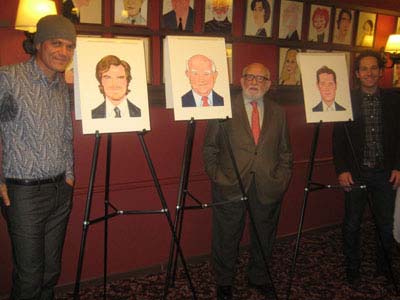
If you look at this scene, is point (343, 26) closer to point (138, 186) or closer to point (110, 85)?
point (138, 186)

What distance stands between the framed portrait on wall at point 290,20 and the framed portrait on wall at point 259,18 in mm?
136

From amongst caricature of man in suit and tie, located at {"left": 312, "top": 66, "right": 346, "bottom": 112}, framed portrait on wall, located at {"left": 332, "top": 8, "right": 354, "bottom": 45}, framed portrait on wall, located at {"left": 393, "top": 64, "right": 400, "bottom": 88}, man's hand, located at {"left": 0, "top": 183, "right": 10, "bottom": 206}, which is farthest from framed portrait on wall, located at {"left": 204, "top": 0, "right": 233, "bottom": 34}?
framed portrait on wall, located at {"left": 393, "top": 64, "right": 400, "bottom": 88}

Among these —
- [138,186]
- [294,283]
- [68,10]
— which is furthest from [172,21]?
[294,283]

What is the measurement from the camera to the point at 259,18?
3281 millimetres

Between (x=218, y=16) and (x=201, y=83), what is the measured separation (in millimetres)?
996

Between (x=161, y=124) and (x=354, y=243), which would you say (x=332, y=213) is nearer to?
(x=354, y=243)

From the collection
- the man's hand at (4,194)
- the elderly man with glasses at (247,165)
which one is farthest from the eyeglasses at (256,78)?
the man's hand at (4,194)

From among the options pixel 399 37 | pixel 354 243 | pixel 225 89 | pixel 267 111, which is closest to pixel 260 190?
pixel 267 111

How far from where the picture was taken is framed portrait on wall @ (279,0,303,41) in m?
3.42

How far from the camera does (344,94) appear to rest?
280cm

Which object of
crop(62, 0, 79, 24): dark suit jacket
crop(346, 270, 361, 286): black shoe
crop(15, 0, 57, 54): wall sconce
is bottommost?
crop(346, 270, 361, 286): black shoe

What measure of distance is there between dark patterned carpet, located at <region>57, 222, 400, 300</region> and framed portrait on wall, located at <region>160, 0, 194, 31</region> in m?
1.94

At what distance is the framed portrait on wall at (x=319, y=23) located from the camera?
11.8ft

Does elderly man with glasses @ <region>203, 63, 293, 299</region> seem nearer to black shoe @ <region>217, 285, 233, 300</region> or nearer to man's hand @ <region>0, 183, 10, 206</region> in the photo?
black shoe @ <region>217, 285, 233, 300</region>
